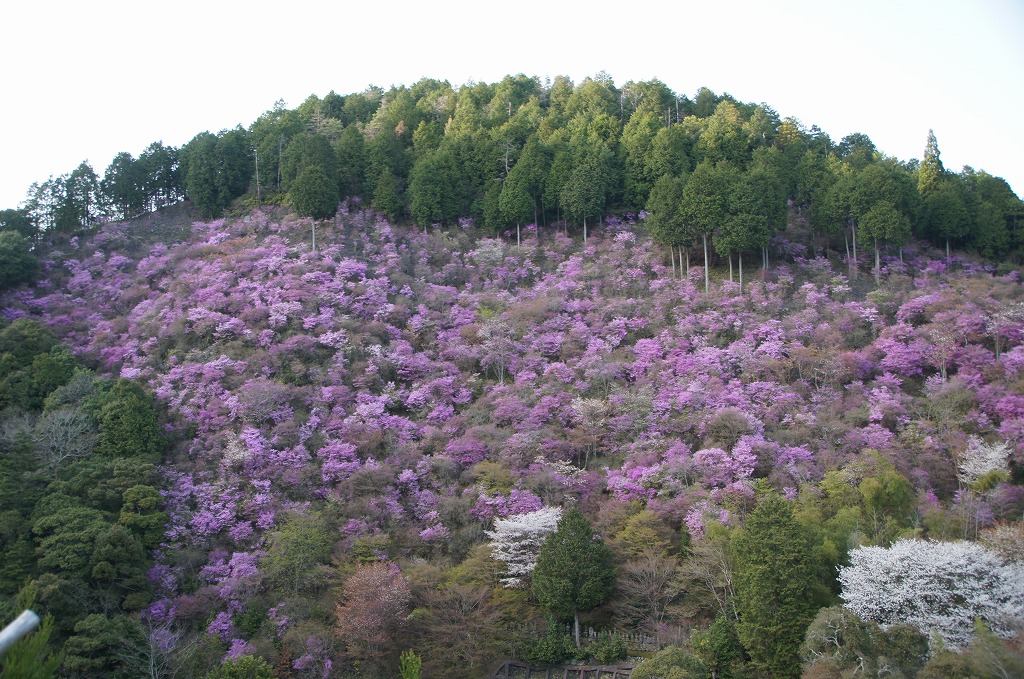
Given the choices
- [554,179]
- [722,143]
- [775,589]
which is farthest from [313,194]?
[775,589]

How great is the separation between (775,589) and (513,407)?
13.7 metres

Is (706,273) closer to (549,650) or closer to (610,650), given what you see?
(610,650)

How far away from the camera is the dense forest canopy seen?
2381 centimetres

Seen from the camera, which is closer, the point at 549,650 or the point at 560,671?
the point at 560,671

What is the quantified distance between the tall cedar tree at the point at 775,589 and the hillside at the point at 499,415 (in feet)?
0.37

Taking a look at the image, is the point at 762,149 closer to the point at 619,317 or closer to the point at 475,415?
the point at 619,317

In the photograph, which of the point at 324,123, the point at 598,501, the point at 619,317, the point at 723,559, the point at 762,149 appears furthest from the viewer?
the point at 324,123

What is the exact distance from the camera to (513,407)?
3369 centimetres

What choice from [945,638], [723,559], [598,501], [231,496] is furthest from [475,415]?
[945,638]

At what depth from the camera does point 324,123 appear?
5628 centimetres

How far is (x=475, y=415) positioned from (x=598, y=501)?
23.2 feet

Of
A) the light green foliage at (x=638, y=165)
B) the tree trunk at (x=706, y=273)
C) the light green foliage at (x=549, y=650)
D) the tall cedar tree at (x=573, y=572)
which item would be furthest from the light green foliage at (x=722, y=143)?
the light green foliage at (x=549, y=650)

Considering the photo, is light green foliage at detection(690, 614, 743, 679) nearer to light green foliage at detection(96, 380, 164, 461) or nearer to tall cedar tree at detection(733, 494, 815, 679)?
tall cedar tree at detection(733, 494, 815, 679)

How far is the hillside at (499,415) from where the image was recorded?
2528cm
